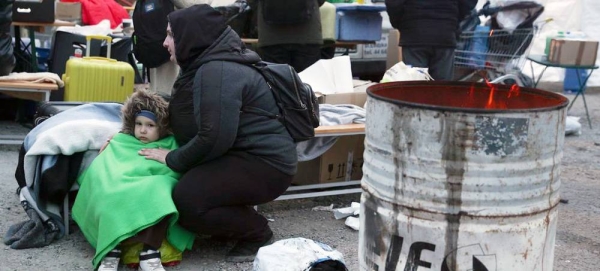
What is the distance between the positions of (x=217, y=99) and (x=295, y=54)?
111 inches

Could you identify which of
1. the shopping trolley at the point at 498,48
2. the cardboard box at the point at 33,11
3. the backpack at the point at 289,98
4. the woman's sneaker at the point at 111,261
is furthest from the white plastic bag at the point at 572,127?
the woman's sneaker at the point at 111,261

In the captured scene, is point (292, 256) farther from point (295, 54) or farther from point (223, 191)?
point (295, 54)

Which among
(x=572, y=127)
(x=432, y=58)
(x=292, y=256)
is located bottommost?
(x=572, y=127)

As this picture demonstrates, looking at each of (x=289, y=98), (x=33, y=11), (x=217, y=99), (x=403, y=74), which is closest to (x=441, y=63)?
(x=403, y=74)

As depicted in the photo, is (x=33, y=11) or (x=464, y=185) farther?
(x=33, y=11)

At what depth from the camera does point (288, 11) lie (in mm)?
6719

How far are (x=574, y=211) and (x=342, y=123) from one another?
1830 millimetres

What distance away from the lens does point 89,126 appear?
484cm

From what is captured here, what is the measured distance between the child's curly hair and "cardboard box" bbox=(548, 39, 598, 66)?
5.90 meters

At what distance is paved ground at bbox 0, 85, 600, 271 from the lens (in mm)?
4602

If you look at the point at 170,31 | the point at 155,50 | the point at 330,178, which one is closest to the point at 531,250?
the point at 170,31

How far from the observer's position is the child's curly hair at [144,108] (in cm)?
468

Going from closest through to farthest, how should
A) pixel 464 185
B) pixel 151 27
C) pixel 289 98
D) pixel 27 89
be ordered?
1. pixel 464 185
2. pixel 289 98
3. pixel 151 27
4. pixel 27 89

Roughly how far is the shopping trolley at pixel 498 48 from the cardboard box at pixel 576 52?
1.34 feet
